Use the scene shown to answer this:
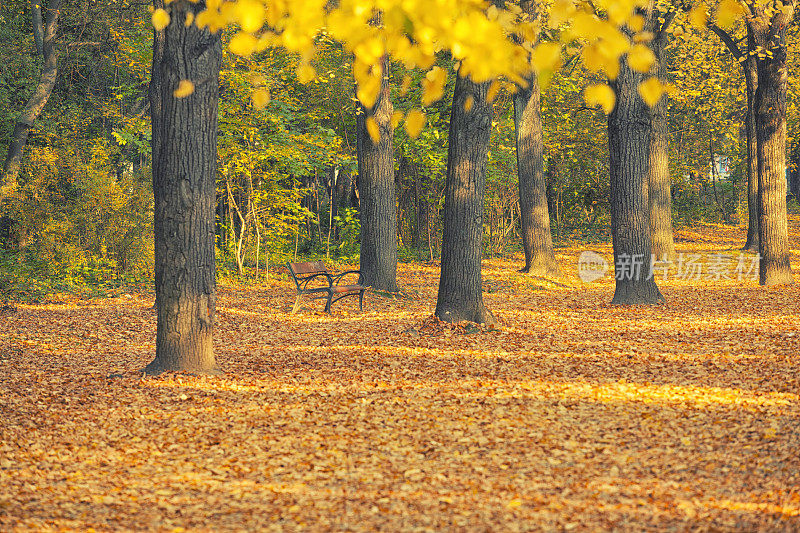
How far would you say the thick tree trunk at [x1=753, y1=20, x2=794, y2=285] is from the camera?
42.5 ft

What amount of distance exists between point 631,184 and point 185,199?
23.5 feet

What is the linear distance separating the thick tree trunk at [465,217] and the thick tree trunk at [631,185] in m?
2.92

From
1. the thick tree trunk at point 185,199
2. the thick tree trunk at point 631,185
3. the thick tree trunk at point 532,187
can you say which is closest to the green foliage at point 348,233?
the thick tree trunk at point 532,187

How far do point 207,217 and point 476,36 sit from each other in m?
4.64

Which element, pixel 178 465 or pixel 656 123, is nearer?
pixel 178 465

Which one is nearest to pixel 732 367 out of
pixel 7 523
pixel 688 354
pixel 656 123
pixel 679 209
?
pixel 688 354

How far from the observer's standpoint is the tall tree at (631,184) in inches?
445

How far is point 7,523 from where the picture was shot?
3.78m

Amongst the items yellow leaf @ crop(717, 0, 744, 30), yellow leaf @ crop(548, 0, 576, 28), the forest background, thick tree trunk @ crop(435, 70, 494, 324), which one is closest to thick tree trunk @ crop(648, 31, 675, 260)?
the forest background

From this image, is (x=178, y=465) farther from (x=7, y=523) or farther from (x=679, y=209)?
(x=679, y=209)

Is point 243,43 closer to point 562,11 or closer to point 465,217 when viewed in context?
point 562,11

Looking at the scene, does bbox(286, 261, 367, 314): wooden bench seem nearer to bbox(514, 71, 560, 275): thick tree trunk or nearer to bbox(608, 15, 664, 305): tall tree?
bbox(608, 15, 664, 305): tall tree

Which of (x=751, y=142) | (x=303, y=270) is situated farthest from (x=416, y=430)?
(x=751, y=142)

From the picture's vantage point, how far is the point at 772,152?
1327cm
